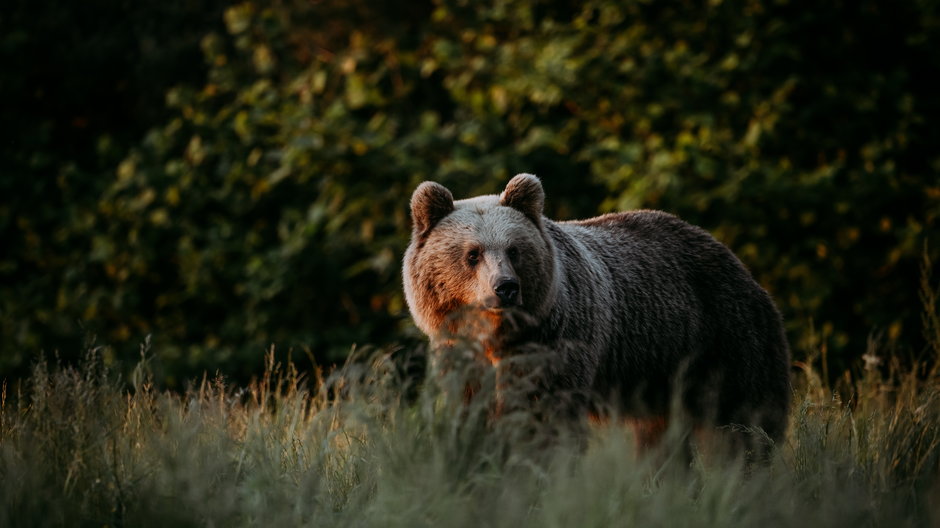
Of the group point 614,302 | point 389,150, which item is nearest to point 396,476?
point 614,302

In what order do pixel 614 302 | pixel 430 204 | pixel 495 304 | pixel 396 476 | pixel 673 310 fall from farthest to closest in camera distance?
pixel 673 310
pixel 614 302
pixel 430 204
pixel 495 304
pixel 396 476

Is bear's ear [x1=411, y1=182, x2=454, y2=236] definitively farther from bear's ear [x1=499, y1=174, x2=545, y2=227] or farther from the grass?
the grass

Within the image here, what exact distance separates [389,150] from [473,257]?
4.28m

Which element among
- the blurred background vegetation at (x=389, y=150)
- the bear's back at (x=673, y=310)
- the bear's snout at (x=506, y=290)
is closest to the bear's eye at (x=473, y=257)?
the bear's snout at (x=506, y=290)

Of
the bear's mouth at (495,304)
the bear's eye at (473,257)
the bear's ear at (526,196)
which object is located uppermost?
the bear's ear at (526,196)

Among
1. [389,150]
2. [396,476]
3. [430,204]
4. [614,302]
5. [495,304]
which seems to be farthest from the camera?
[389,150]

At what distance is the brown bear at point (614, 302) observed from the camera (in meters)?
3.90

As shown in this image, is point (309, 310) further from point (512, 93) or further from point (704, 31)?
point (704, 31)

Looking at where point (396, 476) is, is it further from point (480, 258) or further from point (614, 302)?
point (614, 302)

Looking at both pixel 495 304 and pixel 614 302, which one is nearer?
pixel 495 304

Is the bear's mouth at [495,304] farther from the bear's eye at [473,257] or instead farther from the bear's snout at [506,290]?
the bear's eye at [473,257]

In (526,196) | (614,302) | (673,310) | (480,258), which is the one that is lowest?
(673,310)

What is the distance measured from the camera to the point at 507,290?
143 inches

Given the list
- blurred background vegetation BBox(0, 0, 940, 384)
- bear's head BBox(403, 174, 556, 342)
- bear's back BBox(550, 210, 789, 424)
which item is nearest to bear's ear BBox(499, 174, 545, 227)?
bear's head BBox(403, 174, 556, 342)
